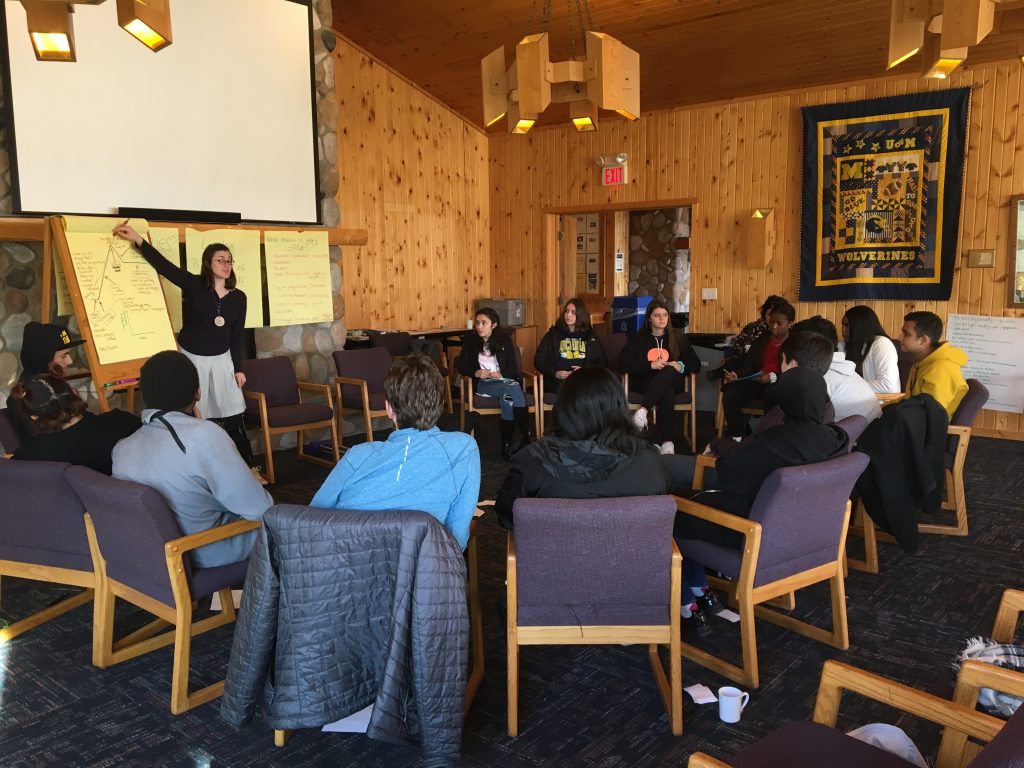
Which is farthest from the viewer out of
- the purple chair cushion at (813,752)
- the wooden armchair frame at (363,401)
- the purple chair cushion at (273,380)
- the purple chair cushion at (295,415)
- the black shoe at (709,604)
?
the wooden armchair frame at (363,401)

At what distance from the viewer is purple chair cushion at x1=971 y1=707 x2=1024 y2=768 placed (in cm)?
101

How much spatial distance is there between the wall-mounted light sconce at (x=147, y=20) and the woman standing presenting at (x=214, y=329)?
6.33 ft

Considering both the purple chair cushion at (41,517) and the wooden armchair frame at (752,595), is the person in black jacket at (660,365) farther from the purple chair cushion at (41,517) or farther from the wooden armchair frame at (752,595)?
the purple chair cushion at (41,517)

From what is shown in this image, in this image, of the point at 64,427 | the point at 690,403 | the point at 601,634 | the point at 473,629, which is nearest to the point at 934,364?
the point at 690,403

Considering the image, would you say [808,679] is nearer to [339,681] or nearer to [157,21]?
[339,681]

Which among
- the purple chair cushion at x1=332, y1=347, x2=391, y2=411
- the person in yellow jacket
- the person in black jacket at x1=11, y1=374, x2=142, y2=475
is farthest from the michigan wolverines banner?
the person in black jacket at x1=11, y1=374, x2=142, y2=475

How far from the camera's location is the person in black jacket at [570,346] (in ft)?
19.0

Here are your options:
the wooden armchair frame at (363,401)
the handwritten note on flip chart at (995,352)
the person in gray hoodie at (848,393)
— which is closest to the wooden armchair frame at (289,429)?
the wooden armchair frame at (363,401)

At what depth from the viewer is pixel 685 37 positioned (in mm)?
6102

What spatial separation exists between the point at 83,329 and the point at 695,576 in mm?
3301

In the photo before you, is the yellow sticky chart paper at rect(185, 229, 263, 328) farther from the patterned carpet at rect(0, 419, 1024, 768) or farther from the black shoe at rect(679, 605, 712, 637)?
the black shoe at rect(679, 605, 712, 637)

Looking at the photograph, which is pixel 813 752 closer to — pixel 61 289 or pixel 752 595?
pixel 752 595

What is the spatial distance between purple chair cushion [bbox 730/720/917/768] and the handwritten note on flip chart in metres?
5.30

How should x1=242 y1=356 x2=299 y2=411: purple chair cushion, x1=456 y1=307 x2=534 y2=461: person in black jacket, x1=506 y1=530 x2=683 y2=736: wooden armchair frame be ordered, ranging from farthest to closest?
1. x1=456 y1=307 x2=534 y2=461: person in black jacket
2. x1=242 y1=356 x2=299 y2=411: purple chair cushion
3. x1=506 y1=530 x2=683 y2=736: wooden armchair frame
